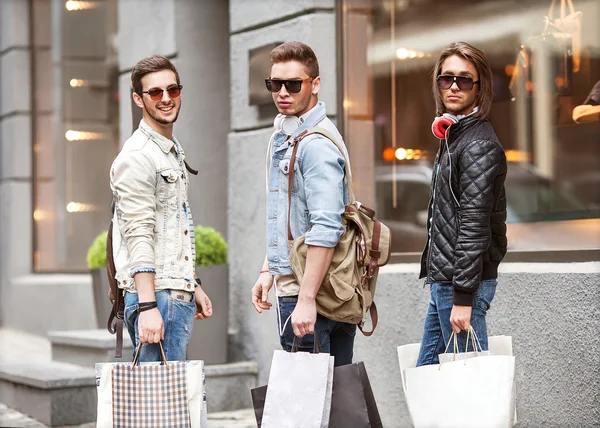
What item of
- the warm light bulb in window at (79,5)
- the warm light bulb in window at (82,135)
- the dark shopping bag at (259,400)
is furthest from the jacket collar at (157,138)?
the warm light bulb in window at (79,5)

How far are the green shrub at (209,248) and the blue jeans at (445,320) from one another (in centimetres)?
350

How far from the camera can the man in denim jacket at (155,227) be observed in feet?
14.0

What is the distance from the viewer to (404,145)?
294 inches

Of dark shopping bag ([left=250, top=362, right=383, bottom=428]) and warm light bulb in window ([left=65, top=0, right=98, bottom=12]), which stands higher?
warm light bulb in window ([left=65, top=0, right=98, bottom=12])

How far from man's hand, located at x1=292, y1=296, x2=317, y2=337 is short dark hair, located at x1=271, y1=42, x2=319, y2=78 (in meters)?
0.97

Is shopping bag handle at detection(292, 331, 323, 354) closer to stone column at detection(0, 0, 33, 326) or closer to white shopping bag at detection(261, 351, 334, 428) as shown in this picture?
white shopping bag at detection(261, 351, 334, 428)

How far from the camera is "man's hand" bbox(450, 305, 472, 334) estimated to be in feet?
14.0

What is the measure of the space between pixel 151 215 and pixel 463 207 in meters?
1.28

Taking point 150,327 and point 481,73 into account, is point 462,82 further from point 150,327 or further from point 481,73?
point 150,327

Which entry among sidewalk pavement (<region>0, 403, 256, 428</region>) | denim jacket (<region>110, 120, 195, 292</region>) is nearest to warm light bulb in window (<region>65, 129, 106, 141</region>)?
sidewalk pavement (<region>0, 403, 256, 428</region>)

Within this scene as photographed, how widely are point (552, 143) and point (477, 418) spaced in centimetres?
601

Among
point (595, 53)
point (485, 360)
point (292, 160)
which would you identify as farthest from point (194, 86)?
point (485, 360)

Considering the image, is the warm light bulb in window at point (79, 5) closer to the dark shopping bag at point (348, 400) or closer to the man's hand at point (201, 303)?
the man's hand at point (201, 303)

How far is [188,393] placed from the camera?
418 cm
